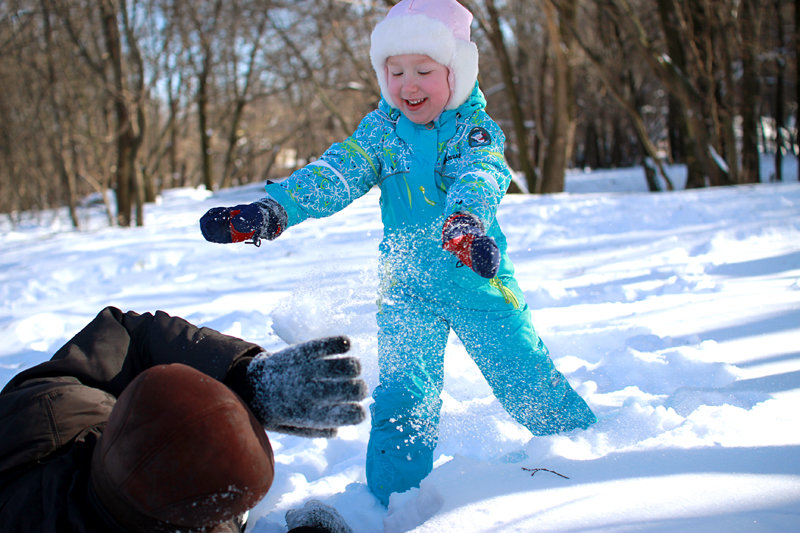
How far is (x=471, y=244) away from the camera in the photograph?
4.69 feet

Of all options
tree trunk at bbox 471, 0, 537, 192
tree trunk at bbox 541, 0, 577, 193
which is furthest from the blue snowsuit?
tree trunk at bbox 471, 0, 537, 192

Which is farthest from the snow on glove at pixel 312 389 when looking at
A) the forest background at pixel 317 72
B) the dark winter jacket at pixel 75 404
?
the forest background at pixel 317 72

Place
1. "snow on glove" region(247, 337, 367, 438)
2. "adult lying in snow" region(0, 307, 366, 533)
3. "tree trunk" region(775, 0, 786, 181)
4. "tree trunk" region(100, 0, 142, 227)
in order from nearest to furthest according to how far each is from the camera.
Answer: "adult lying in snow" region(0, 307, 366, 533) → "snow on glove" region(247, 337, 367, 438) → "tree trunk" region(100, 0, 142, 227) → "tree trunk" region(775, 0, 786, 181)

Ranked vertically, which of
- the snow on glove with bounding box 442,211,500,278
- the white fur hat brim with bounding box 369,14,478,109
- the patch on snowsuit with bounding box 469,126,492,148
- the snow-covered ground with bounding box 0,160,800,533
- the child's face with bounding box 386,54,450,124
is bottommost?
the snow-covered ground with bounding box 0,160,800,533

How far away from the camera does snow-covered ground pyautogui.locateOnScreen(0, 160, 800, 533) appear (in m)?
1.35

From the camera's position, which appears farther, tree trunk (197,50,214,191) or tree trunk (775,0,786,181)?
tree trunk (197,50,214,191)

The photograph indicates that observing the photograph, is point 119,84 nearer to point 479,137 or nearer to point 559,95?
point 559,95

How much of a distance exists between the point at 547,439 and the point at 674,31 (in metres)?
11.6

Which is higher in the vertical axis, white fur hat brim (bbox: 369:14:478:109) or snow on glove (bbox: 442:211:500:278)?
white fur hat brim (bbox: 369:14:478:109)

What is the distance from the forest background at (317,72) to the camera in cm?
1011

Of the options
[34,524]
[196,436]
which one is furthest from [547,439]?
[34,524]

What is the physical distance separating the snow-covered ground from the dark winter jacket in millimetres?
533

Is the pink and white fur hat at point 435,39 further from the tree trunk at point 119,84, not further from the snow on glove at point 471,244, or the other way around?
the tree trunk at point 119,84

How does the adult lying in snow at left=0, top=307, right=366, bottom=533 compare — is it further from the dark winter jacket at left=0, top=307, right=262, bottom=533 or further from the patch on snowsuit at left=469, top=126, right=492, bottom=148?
the patch on snowsuit at left=469, top=126, right=492, bottom=148
